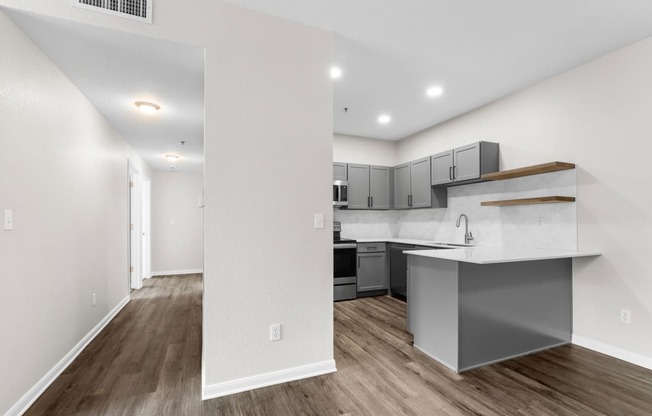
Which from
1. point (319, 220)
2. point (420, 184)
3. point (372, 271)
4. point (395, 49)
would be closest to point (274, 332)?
point (319, 220)

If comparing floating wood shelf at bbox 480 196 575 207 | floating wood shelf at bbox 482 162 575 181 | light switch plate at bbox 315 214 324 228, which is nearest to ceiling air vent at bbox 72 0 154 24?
light switch plate at bbox 315 214 324 228

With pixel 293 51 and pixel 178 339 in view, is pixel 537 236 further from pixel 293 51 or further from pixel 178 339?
pixel 178 339

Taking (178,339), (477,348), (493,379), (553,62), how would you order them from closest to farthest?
(493,379)
(477,348)
(553,62)
(178,339)

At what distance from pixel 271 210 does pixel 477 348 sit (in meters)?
2.01

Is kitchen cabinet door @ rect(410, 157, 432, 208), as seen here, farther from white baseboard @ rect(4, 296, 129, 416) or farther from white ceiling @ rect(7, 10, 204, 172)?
white baseboard @ rect(4, 296, 129, 416)

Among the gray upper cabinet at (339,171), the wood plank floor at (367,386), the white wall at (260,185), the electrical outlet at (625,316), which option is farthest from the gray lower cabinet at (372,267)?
the electrical outlet at (625,316)

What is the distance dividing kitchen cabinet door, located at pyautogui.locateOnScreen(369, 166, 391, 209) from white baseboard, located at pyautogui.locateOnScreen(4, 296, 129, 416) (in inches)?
158

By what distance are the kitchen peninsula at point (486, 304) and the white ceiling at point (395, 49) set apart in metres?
1.82

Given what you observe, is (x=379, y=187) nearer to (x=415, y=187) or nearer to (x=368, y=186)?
(x=368, y=186)

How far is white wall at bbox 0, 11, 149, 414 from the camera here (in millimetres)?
1906

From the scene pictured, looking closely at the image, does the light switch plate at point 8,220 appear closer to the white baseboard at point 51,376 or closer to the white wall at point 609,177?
the white baseboard at point 51,376

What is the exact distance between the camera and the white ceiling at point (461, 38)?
2.26 meters

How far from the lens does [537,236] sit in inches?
136

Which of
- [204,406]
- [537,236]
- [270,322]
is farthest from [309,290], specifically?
[537,236]
